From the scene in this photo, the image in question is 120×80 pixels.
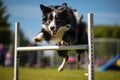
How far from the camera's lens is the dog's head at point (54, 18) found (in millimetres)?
5494

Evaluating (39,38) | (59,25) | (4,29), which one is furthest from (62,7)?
(4,29)

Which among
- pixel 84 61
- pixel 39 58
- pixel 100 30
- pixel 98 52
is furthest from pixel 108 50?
pixel 100 30

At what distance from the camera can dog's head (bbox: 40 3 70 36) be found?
18.0ft

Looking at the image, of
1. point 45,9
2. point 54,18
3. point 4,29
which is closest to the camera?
point 54,18

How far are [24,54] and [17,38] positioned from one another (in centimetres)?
1458

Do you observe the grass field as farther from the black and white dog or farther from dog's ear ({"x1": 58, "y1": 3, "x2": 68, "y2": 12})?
dog's ear ({"x1": 58, "y1": 3, "x2": 68, "y2": 12})

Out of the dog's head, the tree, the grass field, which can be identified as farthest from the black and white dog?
the tree

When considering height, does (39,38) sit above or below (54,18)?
below

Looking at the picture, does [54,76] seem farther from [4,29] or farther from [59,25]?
[4,29]

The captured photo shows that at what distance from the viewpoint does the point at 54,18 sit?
5.54 metres

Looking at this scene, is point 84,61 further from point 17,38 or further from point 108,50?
point 17,38

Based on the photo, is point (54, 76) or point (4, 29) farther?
point (4, 29)

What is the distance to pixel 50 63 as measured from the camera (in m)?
20.2

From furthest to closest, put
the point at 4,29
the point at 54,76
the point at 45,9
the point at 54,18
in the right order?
the point at 4,29, the point at 54,76, the point at 45,9, the point at 54,18
